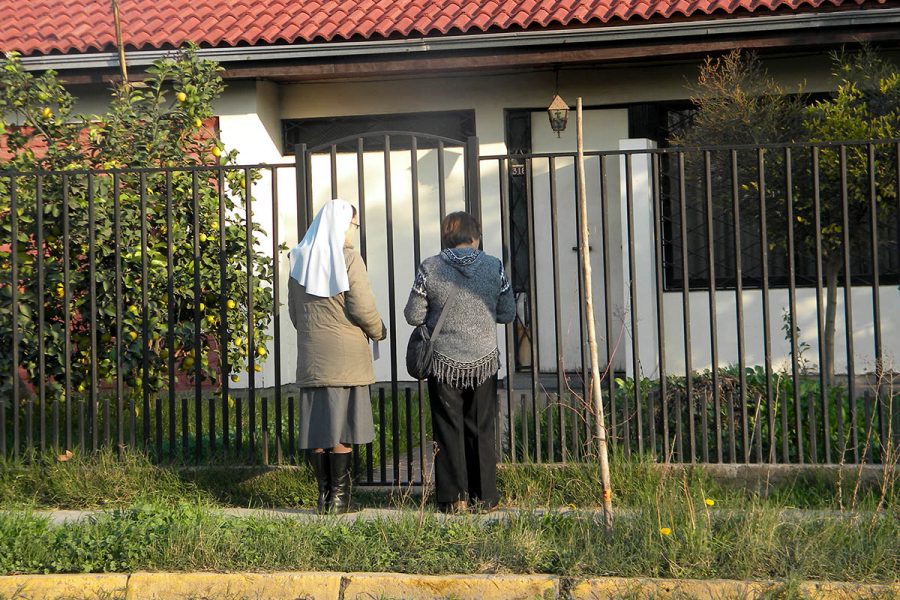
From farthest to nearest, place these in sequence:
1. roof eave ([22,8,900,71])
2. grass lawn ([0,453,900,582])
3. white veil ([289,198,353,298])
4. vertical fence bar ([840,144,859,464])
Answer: roof eave ([22,8,900,71]), vertical fence bar ([840,144,859,464]), white veil ([289,198,353,298]), grass lawn ([0,453,900,582])

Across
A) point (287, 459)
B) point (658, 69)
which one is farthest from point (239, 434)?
point (658, 69)

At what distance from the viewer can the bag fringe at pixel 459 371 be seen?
20.8 ft

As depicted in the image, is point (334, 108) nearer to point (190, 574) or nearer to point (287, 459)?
point (287, 459)

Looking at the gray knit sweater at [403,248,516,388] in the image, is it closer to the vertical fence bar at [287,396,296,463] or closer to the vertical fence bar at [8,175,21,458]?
the vertical fence bar at [287,396,296,463]

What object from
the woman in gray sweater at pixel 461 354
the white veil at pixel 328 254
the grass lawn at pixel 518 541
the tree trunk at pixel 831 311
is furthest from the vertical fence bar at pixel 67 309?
the tree trunk at pixel 831 311

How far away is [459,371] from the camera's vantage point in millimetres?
6336

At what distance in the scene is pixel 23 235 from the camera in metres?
7.63

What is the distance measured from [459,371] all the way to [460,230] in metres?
0.80

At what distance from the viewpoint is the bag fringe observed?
634 centimetres

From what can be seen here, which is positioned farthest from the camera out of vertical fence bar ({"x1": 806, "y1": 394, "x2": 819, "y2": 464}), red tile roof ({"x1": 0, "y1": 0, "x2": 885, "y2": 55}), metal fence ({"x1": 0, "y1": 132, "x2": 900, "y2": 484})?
red tile roof ({"x1": 0, "y1": 0, "x2": 885, "y2": 55})

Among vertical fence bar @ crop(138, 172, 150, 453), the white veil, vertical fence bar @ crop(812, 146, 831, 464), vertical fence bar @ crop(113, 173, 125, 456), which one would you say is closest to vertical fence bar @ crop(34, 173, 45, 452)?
vertical fence bar @ crop(113, 173, 125, 456)

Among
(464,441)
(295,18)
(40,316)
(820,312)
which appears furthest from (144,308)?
(295,18)

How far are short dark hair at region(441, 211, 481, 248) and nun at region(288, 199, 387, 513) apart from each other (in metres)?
0.52

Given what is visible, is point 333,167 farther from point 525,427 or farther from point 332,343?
point 525,427
